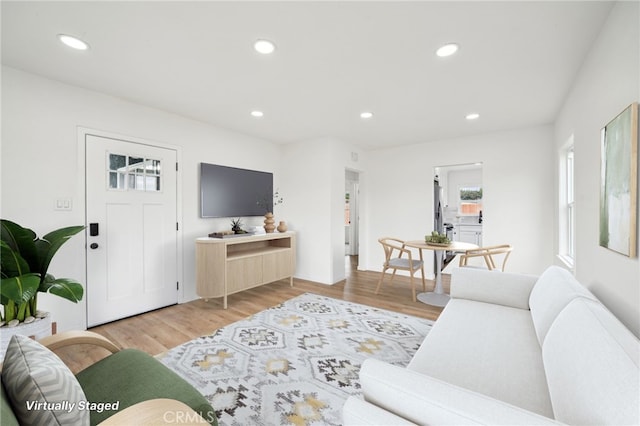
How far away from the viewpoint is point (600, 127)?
188cm

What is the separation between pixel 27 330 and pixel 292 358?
189 cm

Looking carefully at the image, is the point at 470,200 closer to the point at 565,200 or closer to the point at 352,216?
the point at 352,216

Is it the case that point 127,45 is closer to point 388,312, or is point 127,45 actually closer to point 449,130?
point 388,312

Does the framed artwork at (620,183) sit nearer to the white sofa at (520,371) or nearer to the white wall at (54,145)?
the white sofa at (520,371)

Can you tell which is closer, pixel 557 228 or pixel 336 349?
pixel 336 349

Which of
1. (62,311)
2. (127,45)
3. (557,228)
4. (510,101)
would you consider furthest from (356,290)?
(127,45)

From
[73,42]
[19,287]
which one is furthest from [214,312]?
[73,42]

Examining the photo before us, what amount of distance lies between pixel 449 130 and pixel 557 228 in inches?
76.7

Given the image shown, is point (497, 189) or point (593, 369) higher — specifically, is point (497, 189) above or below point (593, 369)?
above

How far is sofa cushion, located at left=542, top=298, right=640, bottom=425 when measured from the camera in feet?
2.24

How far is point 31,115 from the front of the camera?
2.44 metres

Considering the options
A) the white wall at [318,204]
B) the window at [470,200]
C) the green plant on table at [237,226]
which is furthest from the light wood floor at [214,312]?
the window at [470,200]

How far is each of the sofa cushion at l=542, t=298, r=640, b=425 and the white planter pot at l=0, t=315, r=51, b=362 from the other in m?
3.00

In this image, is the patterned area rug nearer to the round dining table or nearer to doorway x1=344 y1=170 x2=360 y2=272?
the round dining table
